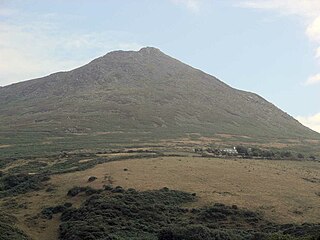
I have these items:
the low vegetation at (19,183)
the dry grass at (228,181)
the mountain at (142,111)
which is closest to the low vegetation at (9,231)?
the low vegetation at (19,183)

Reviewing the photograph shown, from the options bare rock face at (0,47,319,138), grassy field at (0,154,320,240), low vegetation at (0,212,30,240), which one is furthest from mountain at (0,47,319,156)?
low vegetation at (0,212,30,240)

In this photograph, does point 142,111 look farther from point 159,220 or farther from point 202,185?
point 159,220

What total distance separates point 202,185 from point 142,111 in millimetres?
96515

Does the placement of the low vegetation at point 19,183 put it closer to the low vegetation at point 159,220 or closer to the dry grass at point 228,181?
the dry grass at point 228,181

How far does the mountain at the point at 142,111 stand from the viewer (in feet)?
425

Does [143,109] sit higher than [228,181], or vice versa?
[143,109]

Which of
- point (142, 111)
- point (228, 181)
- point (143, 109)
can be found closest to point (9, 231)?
point (228, 181)

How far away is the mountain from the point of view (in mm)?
129625

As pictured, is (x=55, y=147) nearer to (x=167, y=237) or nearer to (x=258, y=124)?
(x=167, y=237)

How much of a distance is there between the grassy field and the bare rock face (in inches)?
2390

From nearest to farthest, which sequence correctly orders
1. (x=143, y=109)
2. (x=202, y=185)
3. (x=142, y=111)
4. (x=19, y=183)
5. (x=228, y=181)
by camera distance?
(x=202, y=185)
(x=228, y=181)
(x=19, y=183)
(x=142, y=111)
(x=143, y=109)

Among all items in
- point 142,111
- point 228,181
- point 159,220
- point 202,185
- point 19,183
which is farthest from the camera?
point 142,111

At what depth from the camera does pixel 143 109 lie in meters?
152

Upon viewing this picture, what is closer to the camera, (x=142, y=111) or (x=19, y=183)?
(x=19, y=183)
